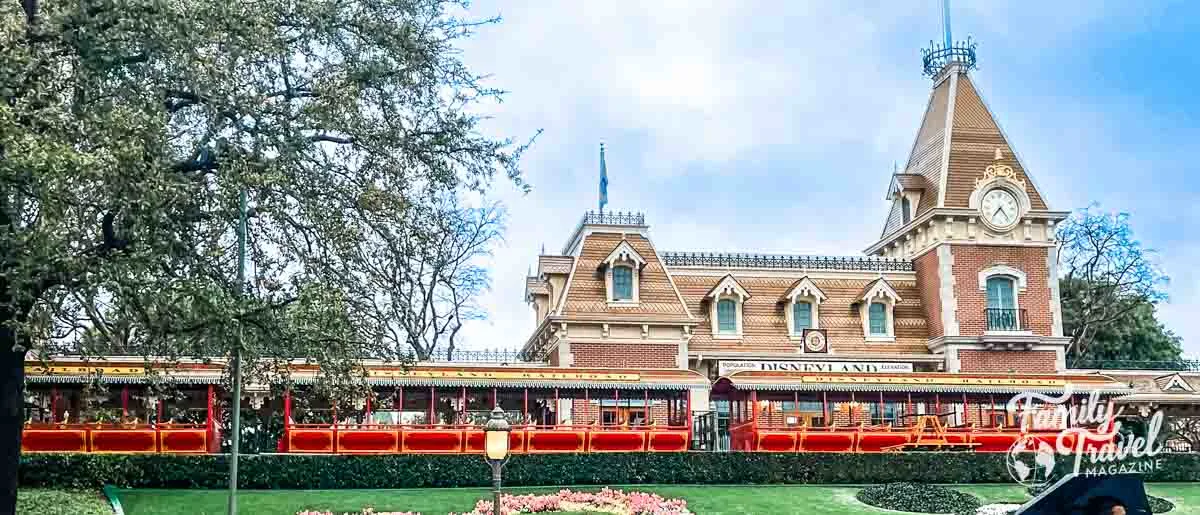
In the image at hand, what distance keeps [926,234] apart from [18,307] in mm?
34364

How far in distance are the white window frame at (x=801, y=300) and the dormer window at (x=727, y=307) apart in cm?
159

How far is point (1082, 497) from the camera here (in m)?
12.4

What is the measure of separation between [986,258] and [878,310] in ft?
14.0

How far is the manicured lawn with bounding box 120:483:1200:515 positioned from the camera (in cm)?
2412

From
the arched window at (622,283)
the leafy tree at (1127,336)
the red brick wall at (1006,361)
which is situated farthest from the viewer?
the leafy tree at (1127,336)

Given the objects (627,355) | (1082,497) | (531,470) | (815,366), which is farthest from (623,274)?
(1082,497)

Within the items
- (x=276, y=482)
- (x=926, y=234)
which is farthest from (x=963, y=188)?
(x=276, y=482)

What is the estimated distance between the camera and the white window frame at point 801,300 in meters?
42.3

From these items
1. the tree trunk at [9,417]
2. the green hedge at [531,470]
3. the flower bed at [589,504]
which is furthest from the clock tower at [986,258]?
the tree trunk at [9,417]

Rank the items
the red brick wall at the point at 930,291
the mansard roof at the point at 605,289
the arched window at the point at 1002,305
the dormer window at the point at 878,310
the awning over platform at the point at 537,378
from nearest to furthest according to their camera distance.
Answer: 1. the awning over platform at the point at 537,378
2. the mansard roof at the point at 605,289
3. the arched window at the point at 1002,305
4. the red brick wall at the point at 930,291
5. the dormer window at the point at 878,310

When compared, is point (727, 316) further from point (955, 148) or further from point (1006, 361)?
point (955, 148)

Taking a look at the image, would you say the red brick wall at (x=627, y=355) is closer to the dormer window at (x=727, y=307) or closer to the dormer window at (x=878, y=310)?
the dormer window at (x=727, y=307)

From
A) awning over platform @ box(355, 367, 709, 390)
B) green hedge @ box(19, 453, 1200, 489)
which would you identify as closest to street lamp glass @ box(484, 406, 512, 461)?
green hedge @ box(19, 453, 1200, 489)

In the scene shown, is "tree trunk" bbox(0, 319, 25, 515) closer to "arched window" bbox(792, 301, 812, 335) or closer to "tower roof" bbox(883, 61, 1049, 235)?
"arched window" bbox(792, 301, 812, 335)
